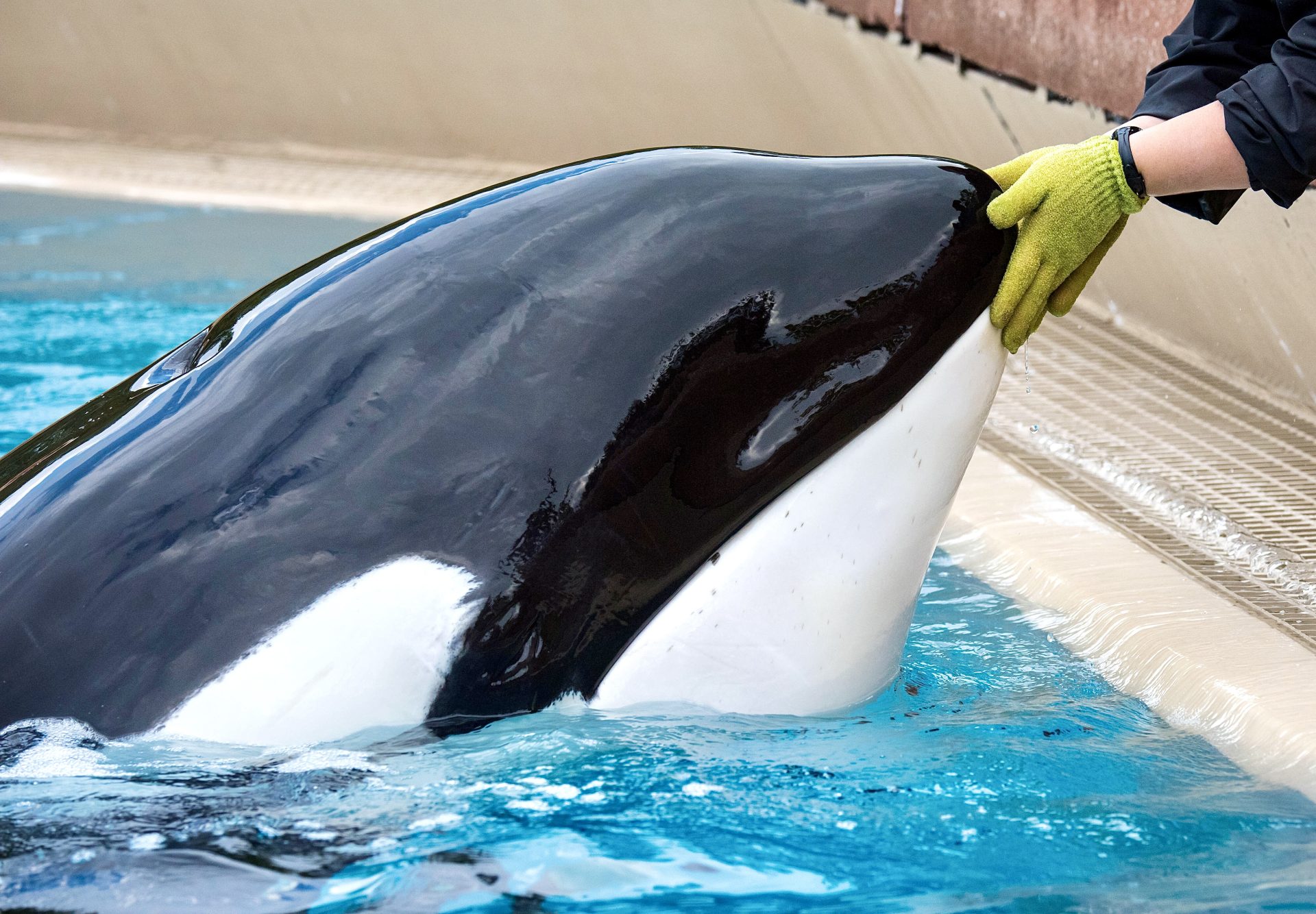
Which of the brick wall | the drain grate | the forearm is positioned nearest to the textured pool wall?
the brick wall

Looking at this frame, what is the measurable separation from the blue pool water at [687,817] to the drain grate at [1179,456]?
2.47ft

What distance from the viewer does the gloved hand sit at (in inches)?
76.9


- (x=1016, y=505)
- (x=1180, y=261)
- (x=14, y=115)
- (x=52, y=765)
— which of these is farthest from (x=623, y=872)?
(x=14, y=115)

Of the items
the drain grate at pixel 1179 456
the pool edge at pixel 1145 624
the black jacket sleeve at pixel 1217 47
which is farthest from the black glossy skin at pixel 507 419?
the drain grate at pixel 1179 456

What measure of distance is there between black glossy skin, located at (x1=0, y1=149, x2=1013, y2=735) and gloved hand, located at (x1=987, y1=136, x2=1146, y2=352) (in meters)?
0.04

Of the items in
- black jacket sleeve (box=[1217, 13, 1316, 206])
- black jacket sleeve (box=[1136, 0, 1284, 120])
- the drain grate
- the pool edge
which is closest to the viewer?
black jacket sleeve (box=[1217, 13, 1316, 206])

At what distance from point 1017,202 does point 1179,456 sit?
7.28ft

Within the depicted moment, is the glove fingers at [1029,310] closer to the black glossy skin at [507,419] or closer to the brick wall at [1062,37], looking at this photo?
the black glossy skin at [507,419]

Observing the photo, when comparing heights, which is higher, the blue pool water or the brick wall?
the brick wall

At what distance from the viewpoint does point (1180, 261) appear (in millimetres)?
4875

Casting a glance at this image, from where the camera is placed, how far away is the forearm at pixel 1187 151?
6.97 ft

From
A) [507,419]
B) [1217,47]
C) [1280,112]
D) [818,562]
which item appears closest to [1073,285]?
[1280,112]

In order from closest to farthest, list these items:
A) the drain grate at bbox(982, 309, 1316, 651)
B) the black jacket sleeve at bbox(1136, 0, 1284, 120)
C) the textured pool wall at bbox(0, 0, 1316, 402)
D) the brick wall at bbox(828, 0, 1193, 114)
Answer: the black jacket sleeve at bbox(1136, 0, 1284, 120), the drain grate at bbox(982, 309, 1316, 651), the brick wall at bbox(828, 0, 1193, 114), the textured pool wall at bbox(0, 0, 1316, 402)

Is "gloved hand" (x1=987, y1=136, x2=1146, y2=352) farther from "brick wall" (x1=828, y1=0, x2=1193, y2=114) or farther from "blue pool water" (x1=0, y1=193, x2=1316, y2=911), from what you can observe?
"brick wall" (x1=828, y1=0, x2=1193, y2=114)
